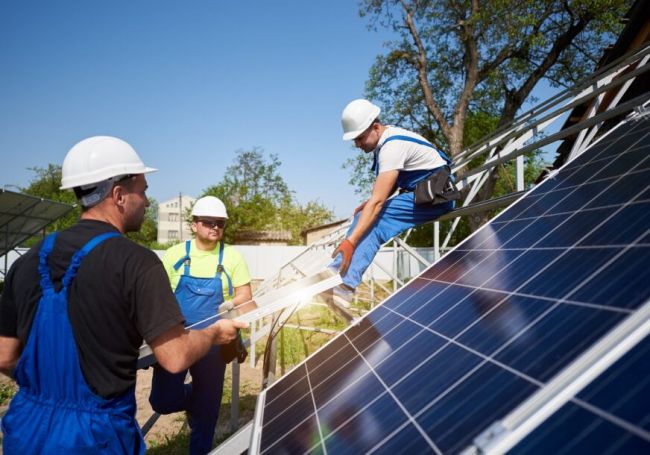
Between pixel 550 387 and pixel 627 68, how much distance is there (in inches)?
330

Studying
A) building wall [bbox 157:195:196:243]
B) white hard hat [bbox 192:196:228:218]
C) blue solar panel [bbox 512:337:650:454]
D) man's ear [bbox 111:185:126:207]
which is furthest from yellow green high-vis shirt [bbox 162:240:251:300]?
building wall [bbox 157:195:196:243]

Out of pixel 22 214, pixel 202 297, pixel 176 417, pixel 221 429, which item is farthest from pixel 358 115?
pixel 22 214

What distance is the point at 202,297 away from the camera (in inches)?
176

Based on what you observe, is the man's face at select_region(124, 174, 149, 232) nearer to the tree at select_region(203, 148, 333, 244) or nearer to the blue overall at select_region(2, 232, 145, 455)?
the blue overall at select_region(2, 232, 145, 455)

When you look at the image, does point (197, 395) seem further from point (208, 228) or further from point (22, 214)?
point (22, 214)

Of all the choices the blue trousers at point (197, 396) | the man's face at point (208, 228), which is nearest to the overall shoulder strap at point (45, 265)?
the blue trousers at point (197, 396)

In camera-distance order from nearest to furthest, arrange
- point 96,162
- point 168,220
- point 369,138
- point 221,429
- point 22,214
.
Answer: point 96,162, point 369,138, point 221,429, point 22,214, point 168,220

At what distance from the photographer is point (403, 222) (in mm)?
4066

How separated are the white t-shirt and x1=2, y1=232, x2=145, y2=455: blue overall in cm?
247

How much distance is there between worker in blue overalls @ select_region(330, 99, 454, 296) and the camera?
143 inches

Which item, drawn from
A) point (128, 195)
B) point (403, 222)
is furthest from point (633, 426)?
point (403, 222)

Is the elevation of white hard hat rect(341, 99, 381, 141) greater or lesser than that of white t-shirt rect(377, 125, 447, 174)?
greater

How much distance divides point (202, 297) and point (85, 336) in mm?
2573

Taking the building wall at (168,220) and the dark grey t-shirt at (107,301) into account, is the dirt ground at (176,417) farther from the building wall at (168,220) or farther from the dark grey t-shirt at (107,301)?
the building wall at (168,220)
